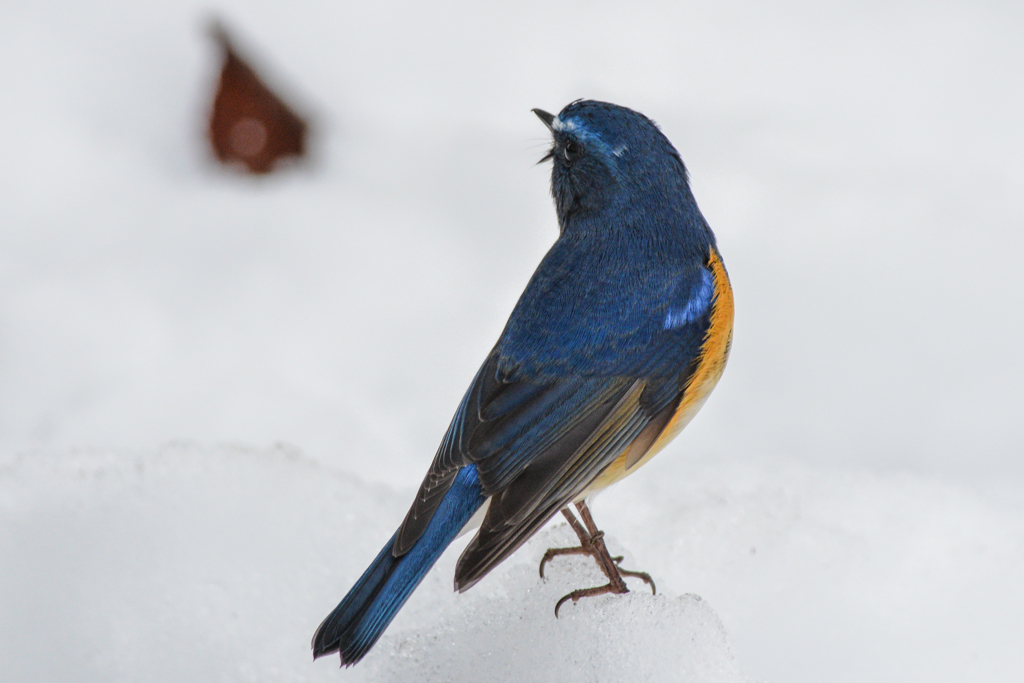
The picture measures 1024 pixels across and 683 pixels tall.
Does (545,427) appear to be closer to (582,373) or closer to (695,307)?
(582,373)

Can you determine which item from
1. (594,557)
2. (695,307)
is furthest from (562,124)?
(594,557)

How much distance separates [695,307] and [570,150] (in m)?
0.62

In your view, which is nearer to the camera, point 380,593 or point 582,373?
point 380,593

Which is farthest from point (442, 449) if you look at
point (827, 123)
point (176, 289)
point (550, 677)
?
point (827, 123)

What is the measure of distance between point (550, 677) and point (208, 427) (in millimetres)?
2209

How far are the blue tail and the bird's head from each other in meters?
1.09

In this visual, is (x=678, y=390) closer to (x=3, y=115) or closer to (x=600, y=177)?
(x=600, y=177)

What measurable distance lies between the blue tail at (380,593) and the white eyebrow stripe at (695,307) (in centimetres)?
80

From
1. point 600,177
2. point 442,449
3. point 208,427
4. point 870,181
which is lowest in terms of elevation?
point 208,427

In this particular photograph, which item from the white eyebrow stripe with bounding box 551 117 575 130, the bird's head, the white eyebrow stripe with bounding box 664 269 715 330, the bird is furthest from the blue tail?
the white eyebrow stripe with bounding box 551 117 575 130

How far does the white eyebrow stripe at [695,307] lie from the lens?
A: 2.94 m

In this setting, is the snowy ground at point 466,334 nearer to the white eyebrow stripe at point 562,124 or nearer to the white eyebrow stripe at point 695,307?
the white eyebrow stripe at point 695,307

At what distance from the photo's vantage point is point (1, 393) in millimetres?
4410

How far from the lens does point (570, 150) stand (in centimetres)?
322
